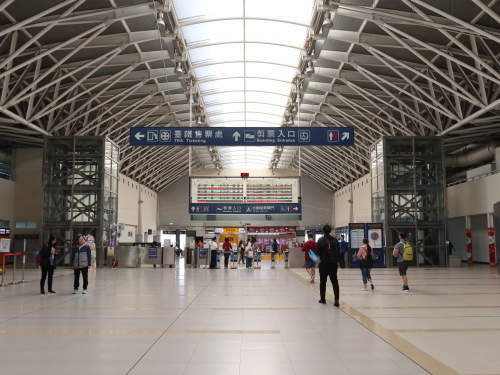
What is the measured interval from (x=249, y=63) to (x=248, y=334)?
21.9 meters

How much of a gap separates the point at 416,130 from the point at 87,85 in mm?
18558

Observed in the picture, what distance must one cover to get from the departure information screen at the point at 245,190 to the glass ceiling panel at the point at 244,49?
5.73m

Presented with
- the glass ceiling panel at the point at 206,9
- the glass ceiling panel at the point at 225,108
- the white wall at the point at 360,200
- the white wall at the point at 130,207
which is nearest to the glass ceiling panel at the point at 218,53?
the glass ceiling panel at the point at 206,9

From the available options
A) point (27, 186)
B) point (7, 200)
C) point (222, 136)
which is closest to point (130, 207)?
point (27, 186)

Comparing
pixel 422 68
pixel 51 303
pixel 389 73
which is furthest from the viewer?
pixel 389 73

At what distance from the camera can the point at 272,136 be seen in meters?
19.7

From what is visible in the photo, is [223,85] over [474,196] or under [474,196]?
over

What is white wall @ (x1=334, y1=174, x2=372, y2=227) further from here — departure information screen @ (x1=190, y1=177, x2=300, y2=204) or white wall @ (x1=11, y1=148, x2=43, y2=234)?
white wall @ (x1=11, y1=148, x2=43, y2=234)

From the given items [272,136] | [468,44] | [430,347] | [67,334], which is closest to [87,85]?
[272,136]

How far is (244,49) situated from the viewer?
83.7 feet

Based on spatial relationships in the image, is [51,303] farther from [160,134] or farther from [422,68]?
[422,68]

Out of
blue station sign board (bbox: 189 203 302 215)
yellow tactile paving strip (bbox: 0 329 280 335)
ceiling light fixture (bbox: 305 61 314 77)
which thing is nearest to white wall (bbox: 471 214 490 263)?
blue station sign board (bbox: 189 203 302 215)

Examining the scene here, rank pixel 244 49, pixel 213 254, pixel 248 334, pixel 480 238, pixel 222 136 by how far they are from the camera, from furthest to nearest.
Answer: pixel 480 238 → pixel 213 254 → pixel 244 49 → pixel 222 136 → pixel 248 334

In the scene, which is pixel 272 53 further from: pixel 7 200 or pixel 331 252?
pixel 7 200
